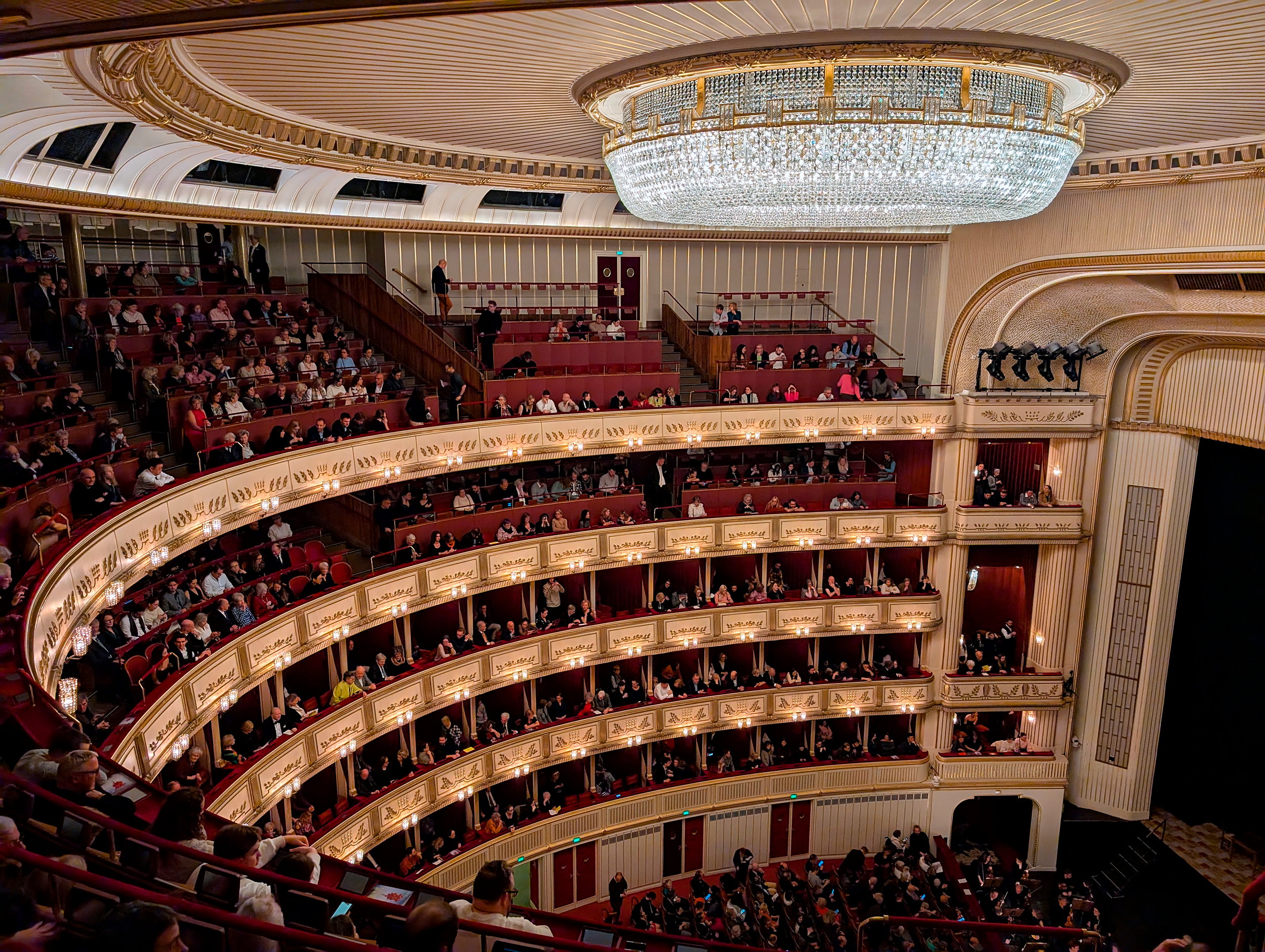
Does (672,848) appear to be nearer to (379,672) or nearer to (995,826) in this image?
(995,826)

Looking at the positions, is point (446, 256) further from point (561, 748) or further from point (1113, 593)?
point (1113, 593)

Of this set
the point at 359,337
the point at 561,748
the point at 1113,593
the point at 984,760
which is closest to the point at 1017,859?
the point at 984,760

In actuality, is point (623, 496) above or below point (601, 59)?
below

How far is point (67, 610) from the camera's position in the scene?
820cm

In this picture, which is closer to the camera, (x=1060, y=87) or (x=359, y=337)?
(x=1060, y=87)

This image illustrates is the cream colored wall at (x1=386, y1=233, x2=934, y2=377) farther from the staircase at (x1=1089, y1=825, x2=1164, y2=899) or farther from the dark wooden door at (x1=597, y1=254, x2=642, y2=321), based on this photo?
the staircase at (x1=1089, y1=825, x2=1164, y2=899)

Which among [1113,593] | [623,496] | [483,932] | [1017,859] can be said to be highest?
[483,932]

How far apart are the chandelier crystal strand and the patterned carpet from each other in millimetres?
14965

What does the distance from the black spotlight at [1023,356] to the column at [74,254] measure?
16.8 m

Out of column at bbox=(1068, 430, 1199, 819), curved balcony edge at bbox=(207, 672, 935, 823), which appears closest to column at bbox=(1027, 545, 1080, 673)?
column at bbox=(1068, 430, 1199, 819)

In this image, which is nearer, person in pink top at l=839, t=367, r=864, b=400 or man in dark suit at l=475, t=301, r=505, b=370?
man in dark suit at l=475, t=301, r=505, b=370

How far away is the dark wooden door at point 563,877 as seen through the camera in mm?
17719

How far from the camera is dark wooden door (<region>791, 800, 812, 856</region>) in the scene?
64.8 ft

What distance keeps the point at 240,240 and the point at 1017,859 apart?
1933 centimetres
